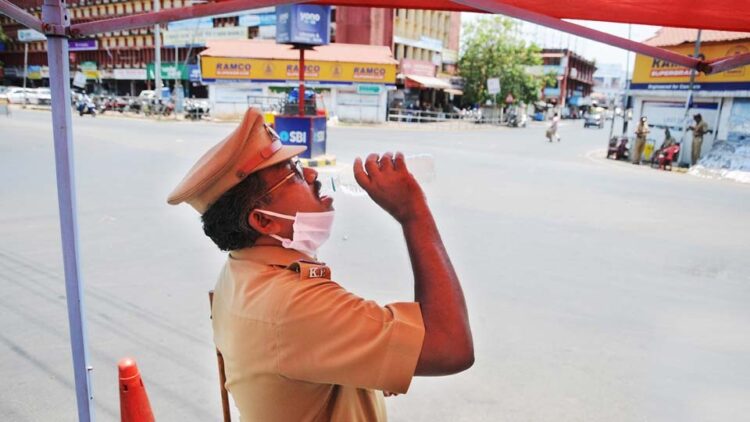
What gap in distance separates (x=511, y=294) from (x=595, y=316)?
29.0 inches

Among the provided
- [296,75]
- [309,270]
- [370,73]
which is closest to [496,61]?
[370,73]

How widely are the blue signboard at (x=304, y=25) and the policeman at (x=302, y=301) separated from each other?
416 inches

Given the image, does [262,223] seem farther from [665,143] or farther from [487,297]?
[665,143]

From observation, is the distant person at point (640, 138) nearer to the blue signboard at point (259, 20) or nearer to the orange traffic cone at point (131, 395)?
the orange traffic cone at point (131, 395)

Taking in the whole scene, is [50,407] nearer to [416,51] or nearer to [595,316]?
[595,316]

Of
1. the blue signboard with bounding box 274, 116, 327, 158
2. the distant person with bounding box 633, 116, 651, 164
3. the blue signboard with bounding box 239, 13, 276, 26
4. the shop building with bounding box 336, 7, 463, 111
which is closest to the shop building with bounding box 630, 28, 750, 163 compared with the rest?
the distant person with bounding box 633, 116, 651, 164

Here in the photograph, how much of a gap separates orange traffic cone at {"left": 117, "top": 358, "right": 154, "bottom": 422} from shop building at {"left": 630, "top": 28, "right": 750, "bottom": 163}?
15.2 metres

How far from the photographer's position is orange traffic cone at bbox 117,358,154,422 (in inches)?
84.4

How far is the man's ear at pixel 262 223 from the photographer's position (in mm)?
1239

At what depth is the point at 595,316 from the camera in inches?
172

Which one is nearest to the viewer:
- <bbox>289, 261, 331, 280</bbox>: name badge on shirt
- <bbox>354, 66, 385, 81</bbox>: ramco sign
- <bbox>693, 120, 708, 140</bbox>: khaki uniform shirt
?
<bbox>289, 261, 331, 280</bbox>: name badge on shirt

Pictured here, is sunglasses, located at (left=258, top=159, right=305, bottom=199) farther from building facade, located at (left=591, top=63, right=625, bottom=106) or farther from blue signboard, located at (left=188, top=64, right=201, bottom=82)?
building facade, located at (left=591, top=63, right=625, bottom=106)

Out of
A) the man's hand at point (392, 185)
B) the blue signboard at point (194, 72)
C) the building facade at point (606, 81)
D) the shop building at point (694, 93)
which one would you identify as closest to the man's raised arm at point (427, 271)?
the man's hand at point (392, 185)

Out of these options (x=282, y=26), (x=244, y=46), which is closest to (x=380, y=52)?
(x=244, y=46)
